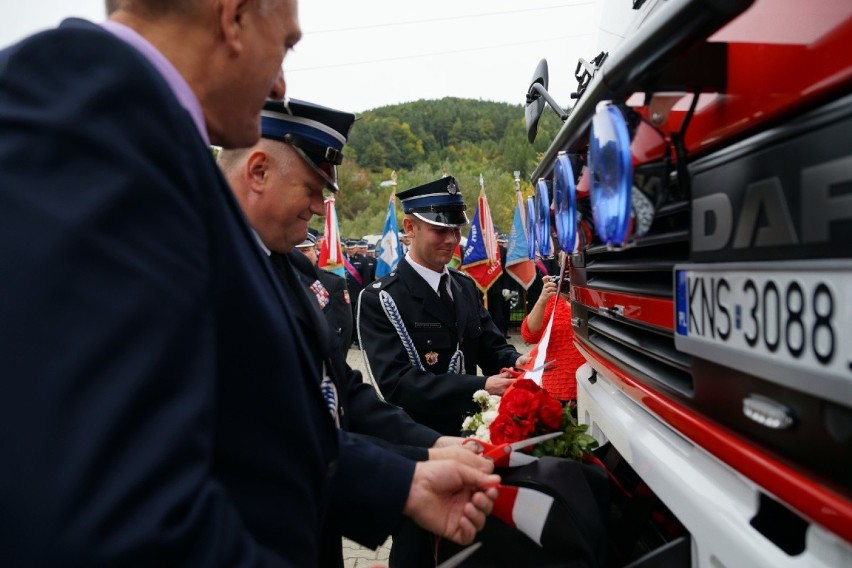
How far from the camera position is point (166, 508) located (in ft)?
2.01

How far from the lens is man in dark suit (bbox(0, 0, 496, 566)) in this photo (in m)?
0.57

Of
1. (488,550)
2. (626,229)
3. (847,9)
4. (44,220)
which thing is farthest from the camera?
(488,550)

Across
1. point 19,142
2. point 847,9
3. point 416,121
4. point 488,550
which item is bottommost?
A: point 488,550

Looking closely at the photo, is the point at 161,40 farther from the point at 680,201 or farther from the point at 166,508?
the point at 680,201

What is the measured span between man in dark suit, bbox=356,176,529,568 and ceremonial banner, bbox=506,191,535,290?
21.1 feet

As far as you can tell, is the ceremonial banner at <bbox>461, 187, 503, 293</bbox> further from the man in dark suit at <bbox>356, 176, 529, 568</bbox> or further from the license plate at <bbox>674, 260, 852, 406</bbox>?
the license plate at <bbox>674, 260, 852, 406</bbox>

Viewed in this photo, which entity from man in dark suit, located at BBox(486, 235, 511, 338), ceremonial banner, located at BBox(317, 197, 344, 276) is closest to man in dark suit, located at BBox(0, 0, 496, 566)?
ceremonial banner, located at BBox(317, 197, 344, 276)

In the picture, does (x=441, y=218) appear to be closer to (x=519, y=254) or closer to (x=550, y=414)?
(x=550, y=414)

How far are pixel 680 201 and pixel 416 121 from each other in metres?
86.3

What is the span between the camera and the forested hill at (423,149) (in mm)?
56969

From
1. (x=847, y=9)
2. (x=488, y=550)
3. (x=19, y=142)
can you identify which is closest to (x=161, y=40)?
(x=19, y=142)

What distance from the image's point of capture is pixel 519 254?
33.5ft

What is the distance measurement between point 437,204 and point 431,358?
2.89 ft

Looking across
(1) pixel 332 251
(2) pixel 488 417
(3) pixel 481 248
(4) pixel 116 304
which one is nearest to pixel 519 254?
(3) pixel 481 248
